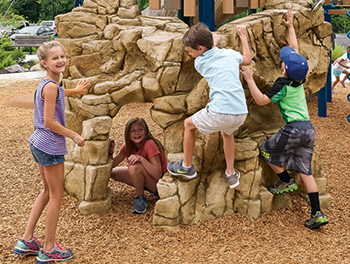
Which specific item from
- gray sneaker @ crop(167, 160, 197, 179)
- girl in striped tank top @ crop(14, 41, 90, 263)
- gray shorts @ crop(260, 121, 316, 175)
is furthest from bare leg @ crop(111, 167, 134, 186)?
gray shorts @ crop(260, 121, 316, 175)

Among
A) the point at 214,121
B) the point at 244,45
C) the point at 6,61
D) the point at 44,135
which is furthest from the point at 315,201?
the point at 6,61

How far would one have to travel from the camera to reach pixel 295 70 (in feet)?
11.8

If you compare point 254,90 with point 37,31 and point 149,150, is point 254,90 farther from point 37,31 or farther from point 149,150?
point 37,31

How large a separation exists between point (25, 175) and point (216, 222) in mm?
2716

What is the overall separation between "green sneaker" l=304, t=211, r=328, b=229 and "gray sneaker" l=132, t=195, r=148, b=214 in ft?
5.14

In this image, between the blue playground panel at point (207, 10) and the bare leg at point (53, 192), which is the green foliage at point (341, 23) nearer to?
the blue playground panel at point (207, 10)

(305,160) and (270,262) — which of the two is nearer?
(270,262)

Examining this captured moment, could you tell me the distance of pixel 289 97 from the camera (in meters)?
3.72

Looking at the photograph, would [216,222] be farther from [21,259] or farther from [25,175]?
[25,175]

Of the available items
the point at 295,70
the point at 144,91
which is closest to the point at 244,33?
the point at 295,70

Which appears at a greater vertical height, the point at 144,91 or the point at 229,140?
the point at 144,91

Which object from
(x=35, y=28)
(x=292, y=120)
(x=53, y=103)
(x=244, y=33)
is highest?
(x=244, y=33)

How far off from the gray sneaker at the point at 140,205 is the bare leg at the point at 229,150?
39.7 inches

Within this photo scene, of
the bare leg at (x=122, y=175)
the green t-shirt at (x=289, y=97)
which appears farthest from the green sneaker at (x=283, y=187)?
the bare leg at (x=122, y=175)
